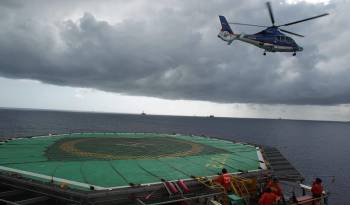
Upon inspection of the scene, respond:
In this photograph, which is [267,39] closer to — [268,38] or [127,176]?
[268,38]

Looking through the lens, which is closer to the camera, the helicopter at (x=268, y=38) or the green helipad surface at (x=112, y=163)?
the green helipad surface at (x=112, y=163)

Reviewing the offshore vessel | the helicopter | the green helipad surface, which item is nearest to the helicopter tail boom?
the helicopter

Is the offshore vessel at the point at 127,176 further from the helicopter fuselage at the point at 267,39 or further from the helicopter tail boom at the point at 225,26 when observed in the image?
the helicopter tail boom at the point at 225,26

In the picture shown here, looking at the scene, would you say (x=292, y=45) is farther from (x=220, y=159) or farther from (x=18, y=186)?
(x=18, y=186)

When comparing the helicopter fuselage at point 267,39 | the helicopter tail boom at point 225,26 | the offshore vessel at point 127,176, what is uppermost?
the helicopter tail boom at point 225,26

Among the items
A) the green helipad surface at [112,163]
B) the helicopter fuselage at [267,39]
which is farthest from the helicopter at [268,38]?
the green helipad surface at [112,163]

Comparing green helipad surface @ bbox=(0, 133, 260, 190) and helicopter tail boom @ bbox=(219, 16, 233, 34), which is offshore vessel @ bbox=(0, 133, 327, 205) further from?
helicopter tail boom @ bbox=(219, 16, 233, 34)

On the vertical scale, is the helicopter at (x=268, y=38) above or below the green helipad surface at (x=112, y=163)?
above
